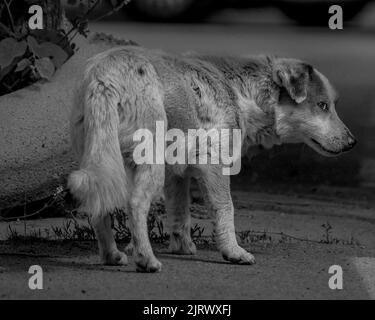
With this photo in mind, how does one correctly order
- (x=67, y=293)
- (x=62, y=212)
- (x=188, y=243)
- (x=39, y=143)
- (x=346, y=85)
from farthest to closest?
(x=346, y=85), (x=62, y=212), (x=39, y=143), (x=188, y=243), (x=67, y=293)

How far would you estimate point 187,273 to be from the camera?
200 inches

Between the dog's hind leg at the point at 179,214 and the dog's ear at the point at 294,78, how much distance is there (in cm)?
88

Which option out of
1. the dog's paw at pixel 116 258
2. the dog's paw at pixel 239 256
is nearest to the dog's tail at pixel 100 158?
the dog's paw at pixel 116 258

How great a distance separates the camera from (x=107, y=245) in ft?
17.2

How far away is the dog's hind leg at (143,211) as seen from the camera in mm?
4957

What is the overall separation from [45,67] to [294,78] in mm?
1986

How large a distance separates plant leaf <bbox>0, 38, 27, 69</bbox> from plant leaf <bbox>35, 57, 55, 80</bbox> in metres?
0.19

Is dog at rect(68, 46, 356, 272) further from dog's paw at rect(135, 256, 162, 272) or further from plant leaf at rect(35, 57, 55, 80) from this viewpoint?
plant leaf at rect(35, 57, 55, 80)

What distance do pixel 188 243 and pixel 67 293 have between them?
4.17 feet

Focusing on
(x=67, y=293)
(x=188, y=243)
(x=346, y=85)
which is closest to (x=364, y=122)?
(x=346, y=85)

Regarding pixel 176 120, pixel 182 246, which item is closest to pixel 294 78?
pixel 176 120

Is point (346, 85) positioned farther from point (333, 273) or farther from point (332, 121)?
point (333, 273)

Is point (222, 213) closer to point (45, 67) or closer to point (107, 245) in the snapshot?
point (107, 245)

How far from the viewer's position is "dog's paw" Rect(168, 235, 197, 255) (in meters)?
5.68
